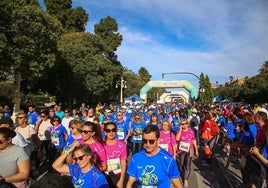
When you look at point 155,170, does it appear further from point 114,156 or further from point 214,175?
point 214,175

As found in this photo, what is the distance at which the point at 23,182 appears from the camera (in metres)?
4.30

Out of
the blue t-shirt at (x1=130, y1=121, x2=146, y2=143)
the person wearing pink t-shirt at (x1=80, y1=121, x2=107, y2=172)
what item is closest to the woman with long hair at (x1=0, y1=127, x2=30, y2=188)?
the person wearing pink t-shirt at (x1=80, y1=121, x2=107, y2=172)

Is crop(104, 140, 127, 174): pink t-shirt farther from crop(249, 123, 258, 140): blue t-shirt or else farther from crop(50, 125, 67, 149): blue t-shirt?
crop(50, 125, 67, 149): blue t-shirt

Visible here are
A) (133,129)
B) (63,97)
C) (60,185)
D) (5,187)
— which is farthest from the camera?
(63,97)

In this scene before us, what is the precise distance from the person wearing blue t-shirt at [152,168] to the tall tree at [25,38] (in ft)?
57.5

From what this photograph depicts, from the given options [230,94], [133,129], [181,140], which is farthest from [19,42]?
[230,94]

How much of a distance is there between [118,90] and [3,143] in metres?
47.0

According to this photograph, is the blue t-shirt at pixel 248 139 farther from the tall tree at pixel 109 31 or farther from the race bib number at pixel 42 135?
the tall tree at pixel 109 31

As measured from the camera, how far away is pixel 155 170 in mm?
3932

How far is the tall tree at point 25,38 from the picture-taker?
20.9 metres

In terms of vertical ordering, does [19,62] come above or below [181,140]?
above

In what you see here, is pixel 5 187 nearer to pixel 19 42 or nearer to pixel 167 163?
pixel 167 163

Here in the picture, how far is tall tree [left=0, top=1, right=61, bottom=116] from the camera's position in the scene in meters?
20.9

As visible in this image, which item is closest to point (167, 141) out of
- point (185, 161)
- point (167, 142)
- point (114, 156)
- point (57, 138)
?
point (167, 142)
